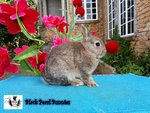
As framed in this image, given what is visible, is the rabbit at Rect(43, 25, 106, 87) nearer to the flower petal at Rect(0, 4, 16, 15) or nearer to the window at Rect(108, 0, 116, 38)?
the flower petal at Rect(0, 4, 16, 15)

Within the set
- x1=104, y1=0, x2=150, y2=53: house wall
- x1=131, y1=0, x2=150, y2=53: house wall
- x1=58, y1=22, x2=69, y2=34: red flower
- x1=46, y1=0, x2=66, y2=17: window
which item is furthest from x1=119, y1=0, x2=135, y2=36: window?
x1=46, y1=0, x2=66, y2=17: window

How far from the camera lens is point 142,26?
6102 mm

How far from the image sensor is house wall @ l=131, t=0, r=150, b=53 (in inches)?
227

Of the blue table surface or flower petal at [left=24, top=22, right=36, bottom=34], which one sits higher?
flower petal at [left=24, top=22, right=36, bottom=34]

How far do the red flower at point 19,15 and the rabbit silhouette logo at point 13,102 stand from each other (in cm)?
37

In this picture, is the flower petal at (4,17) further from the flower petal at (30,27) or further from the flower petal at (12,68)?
the flower petal at (12,68)

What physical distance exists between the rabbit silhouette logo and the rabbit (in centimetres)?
25

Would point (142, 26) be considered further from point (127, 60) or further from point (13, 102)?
point (13, 102)

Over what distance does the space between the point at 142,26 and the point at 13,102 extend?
5198 mm

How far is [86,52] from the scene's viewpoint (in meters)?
1.45

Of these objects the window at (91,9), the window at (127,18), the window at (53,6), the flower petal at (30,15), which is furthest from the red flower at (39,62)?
the window at (53,6)

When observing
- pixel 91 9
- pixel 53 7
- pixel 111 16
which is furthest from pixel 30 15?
pixel 53 7

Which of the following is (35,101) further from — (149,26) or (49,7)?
(49,7)

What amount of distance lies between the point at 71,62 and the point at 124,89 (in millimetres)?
270
